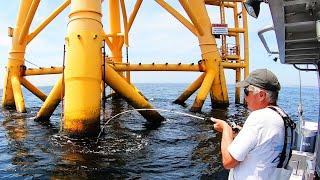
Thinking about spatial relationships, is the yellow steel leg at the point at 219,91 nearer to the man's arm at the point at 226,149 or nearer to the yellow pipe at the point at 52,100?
the yellow pipe at the point at 52,100

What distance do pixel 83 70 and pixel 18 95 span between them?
10.9 metres

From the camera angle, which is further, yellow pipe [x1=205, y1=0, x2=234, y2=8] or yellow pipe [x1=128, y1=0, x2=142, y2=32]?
yellow pipe [x1=205, y1=0, x2=234, y2=8]

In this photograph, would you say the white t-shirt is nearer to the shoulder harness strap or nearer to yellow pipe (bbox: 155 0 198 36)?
the shoulder harness strap

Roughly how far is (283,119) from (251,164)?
1.77ft

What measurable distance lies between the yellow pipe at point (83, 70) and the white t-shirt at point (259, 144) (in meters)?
9.04

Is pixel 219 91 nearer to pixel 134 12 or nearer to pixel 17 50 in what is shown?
pixel 134 12

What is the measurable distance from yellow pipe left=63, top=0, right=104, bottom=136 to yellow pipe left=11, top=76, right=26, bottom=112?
967cm

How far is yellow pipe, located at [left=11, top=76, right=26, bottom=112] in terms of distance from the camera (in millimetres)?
20594

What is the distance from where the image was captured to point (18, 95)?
2084 centimetres

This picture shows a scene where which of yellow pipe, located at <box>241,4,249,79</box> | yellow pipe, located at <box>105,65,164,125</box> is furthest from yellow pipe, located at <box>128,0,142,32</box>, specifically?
yellow pipe, located at <box>105,65,164,125</box>

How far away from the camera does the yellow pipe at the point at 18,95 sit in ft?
67.6

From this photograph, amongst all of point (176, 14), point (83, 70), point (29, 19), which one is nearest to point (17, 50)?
point (29, 19)

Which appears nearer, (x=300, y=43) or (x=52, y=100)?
(x=300, y=43)

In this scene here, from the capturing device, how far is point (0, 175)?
830 centimetres
